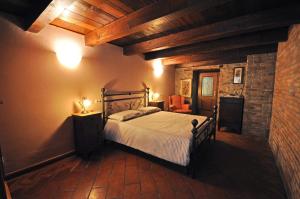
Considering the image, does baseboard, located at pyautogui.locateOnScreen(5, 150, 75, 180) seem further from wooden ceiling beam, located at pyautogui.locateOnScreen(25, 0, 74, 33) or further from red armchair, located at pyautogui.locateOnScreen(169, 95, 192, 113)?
red armchair, located at pyautogui.locateOnScreen(169, 95, 192, 113)

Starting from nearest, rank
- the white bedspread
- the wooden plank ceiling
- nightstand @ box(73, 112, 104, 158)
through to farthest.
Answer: the wooden plank ceiling, the white bedspread, nightstand @ box(73, 112, 104, 158)

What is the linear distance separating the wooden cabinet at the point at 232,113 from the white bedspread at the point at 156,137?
247 cm

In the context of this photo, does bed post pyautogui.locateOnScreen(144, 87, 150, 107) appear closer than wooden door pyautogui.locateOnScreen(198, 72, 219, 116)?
Yes

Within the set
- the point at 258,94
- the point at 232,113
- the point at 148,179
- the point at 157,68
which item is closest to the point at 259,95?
the point at 258,94

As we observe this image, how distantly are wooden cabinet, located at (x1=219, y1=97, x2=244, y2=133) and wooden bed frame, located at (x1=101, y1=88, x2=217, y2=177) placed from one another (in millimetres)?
961

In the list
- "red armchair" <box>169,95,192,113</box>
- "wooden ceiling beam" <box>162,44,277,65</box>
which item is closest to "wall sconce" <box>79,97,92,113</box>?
Answer: "wooden ceiling beam" <box>162,44,277,65</box>

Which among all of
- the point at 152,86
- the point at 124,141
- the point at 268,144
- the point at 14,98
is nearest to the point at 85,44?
the point at 14,98

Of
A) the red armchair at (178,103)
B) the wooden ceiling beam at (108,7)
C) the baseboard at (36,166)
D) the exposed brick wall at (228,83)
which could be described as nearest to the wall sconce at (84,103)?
the baseboard at (36,166)

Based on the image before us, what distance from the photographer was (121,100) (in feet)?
13.0

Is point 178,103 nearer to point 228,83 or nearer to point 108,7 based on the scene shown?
point 228,83

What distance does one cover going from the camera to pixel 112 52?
143 inches

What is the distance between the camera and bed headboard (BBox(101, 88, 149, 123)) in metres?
3.51

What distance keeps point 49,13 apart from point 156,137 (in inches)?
94.1

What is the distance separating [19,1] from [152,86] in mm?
3856
